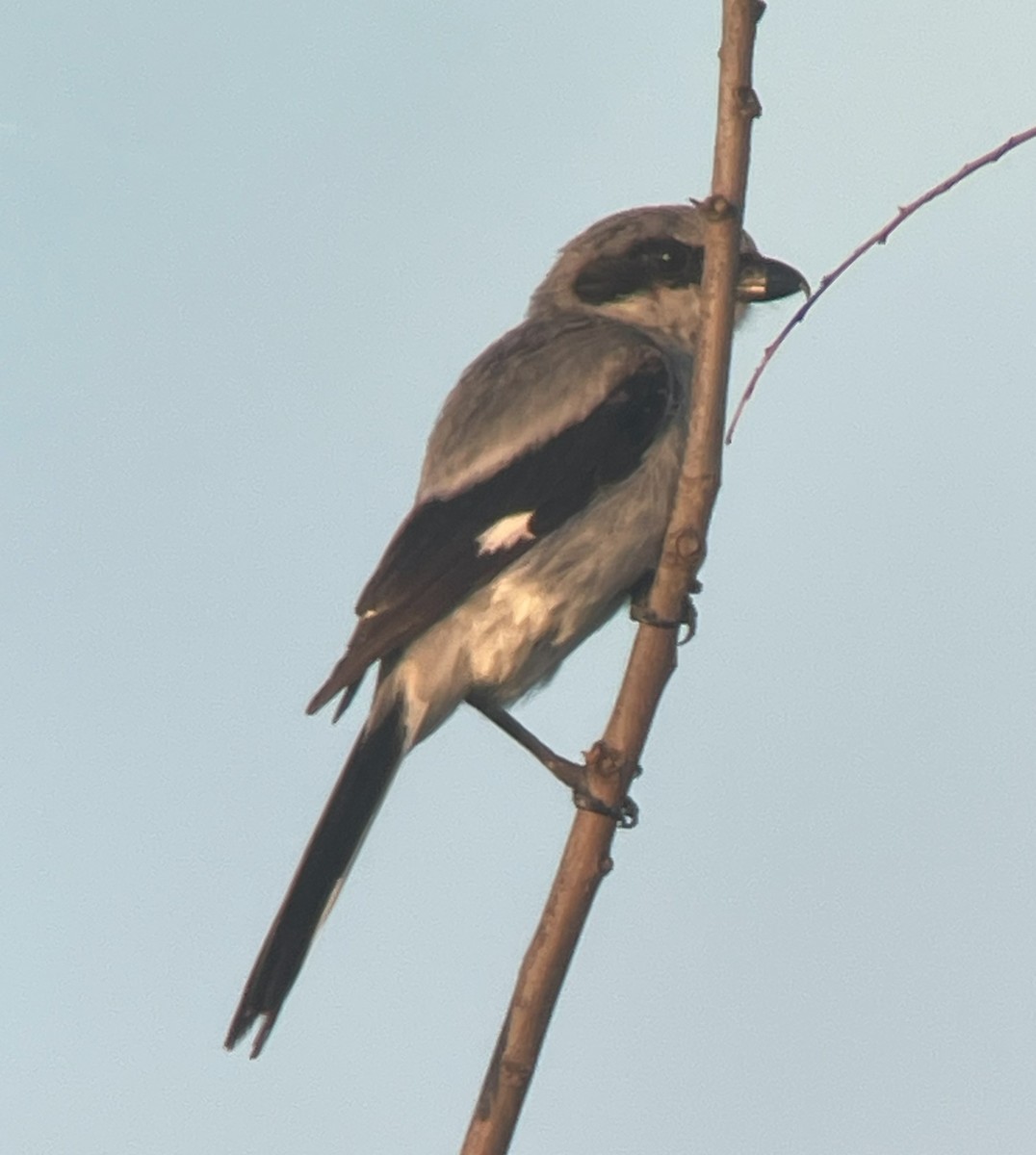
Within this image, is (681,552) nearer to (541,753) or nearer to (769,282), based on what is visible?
(541,753)

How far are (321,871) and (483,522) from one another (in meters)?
0.71

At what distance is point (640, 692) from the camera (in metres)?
2.59

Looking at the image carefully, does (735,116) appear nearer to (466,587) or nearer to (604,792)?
(604,792)

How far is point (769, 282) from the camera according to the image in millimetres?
4098

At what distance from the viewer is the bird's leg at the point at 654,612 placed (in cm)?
255

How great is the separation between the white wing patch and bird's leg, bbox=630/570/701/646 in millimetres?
241

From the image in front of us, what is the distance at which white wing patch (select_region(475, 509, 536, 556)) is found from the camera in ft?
11.7

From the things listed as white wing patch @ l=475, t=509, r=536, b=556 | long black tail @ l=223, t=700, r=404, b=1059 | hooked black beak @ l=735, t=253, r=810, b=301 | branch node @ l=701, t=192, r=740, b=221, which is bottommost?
long black tail @ l=223, t=700, r=404, b=1059

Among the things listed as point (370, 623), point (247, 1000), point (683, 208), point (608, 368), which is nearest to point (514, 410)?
point (608, 368)

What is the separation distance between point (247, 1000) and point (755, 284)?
184 cm

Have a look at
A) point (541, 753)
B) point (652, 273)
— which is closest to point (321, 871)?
point (541, 753)

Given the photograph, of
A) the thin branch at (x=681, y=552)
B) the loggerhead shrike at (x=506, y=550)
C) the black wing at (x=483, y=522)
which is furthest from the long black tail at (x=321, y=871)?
the thin branch at (x=681, y=552)

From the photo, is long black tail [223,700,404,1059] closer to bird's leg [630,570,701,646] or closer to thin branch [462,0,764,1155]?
bird's leg [630,570,701,646]

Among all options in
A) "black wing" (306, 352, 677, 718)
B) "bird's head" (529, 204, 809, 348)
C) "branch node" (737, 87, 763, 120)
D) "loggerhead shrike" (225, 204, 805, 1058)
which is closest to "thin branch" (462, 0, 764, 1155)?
"branch node" (737, 87, 763, 120)
